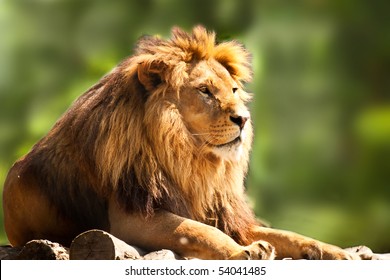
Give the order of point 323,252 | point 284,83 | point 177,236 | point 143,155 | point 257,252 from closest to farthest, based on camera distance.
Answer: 1. point 257,252
2. point 177,236
3. point 323,252
4. point 143,155
5. point 284,83

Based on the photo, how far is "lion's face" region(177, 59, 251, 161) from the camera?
387cm

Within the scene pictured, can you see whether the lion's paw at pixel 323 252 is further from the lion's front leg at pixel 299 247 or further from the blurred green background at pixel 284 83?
the blurred green background at pixel 284 83

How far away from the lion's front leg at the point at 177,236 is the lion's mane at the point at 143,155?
0.20 feet

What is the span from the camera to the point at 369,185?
15.4 feet

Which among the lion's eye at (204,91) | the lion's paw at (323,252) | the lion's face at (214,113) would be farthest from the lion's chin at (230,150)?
Answer: the lion's paw at (323,252)

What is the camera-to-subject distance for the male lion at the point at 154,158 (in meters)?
3.88

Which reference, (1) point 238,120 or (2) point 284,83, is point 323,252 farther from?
(2) point 284,83

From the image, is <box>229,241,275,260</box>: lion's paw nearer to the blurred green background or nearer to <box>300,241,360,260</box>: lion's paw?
<box>300,241,360,260</box>: lion's paw

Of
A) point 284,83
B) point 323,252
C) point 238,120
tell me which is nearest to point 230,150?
point 238,120

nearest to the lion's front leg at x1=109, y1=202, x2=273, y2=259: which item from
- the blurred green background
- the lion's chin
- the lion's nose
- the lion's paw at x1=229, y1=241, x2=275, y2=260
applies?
the lion's paw at x1=229, y1=241, x2=275, y2=260

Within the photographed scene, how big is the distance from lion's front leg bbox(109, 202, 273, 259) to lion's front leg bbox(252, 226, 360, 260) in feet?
1.35

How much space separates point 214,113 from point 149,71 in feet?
1.21

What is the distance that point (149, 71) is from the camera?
402 cm
